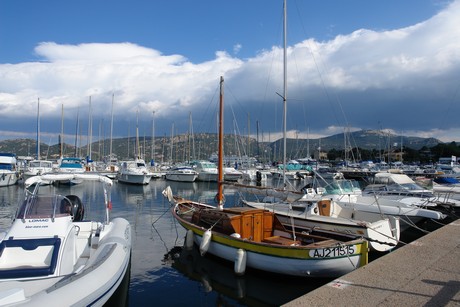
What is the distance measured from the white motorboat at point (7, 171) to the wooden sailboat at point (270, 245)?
1437 inches

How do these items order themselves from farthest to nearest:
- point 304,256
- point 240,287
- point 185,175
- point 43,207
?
1. point 185,175
2. point 240,287
3. point 304,256
4. point 43,207

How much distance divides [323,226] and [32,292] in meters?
9.62

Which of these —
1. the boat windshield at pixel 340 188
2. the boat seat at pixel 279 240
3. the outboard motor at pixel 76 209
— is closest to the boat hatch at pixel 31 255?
the outboard motor at pixel 76 209

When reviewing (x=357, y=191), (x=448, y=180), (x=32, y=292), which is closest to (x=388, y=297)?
(x=32, y=292)

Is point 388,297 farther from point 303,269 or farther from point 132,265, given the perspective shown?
point 132,265

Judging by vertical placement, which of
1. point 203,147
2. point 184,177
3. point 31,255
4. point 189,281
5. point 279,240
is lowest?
point 189,281

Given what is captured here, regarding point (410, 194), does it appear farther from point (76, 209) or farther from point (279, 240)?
point (76, 209)

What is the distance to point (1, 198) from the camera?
3266cm

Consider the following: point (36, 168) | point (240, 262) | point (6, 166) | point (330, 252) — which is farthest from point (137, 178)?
point (330, 252)

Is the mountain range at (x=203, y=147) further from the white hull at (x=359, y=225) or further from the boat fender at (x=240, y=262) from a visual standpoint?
the boat fender at (x=240, y=262)

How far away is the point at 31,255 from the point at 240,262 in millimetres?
5487

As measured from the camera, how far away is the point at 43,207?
913 centimetres

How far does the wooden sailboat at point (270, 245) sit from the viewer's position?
31.9ft

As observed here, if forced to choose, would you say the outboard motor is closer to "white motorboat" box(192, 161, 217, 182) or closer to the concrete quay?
the concrete quay
